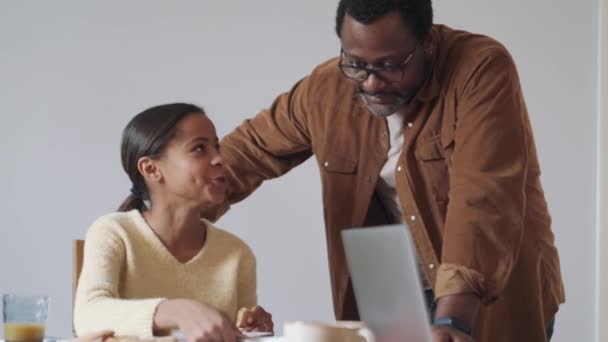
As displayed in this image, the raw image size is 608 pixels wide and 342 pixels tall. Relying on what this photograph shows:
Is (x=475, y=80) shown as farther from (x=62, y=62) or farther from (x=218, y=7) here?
(x=62, y=62)

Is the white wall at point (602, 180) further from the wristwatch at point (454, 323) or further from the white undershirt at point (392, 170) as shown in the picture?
the wristwatch at point (454, 323)

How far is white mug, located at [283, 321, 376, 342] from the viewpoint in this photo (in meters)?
1.09

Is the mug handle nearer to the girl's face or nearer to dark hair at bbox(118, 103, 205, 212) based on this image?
the girl's face

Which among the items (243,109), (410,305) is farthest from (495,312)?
(243,109)

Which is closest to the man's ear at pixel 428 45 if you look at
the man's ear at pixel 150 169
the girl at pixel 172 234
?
the girl at pixel 172 234

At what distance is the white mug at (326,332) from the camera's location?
1.09 m

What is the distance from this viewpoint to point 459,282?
1511 millimetres

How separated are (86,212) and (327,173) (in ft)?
5.20

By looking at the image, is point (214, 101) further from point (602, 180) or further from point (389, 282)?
point (389, 282)

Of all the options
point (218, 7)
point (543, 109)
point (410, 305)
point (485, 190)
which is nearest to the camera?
point (410, 305)

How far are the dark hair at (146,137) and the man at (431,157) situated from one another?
0.25 meters

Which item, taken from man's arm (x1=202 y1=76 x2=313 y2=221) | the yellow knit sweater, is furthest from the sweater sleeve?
man's arm (x1=202 y1=76 x2=313 y2=221)

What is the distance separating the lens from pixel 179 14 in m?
3.41

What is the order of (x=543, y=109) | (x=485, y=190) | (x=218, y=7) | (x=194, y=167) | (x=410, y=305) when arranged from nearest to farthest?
1. (x=410, y=305)
2. (x=485, y=190)
3. (x=194, y=167)
4. (x=543, y=109)
5. (x=218, y=7)
